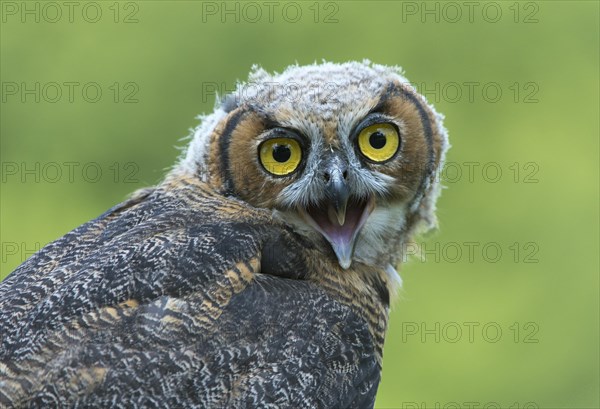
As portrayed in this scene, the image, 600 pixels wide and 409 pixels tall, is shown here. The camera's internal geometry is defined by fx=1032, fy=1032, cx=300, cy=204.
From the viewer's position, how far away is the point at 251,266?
4676mm

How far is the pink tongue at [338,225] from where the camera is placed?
16.4ft

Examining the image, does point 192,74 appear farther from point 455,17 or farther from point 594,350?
point 594,350

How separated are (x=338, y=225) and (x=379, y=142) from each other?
454mm

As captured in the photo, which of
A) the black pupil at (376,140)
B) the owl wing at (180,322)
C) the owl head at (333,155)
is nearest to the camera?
the owl wing at (180,322)

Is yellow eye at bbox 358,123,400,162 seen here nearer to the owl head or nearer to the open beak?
the owl head

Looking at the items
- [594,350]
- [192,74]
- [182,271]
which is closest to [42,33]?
[192,74]

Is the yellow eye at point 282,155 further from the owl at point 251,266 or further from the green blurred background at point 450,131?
the green blurred background at point 450,131

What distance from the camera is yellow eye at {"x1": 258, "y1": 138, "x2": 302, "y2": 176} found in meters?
4.92

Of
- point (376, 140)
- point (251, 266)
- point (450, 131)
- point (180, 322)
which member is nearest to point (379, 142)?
point (376, 140)

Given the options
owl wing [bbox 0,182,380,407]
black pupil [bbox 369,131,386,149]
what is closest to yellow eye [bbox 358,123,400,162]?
black pupil [bbox 369,131,386,149]

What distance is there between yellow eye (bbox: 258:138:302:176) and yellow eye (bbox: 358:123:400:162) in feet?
1.02

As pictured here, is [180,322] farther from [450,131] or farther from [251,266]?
[450,131]

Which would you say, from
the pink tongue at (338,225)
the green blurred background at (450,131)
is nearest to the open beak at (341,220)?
the pink tongue at (338,225)

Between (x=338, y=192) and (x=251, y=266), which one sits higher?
(x=338, y=192)
